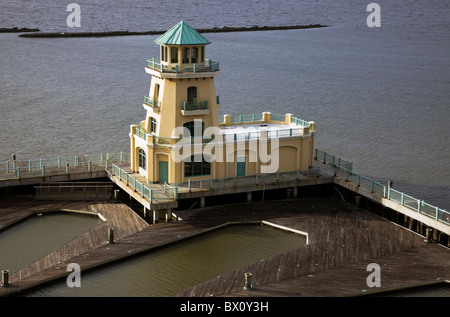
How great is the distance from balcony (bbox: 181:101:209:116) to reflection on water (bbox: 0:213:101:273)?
8.40 meters

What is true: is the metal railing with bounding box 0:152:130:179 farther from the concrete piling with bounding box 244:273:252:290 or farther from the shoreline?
the shoreline

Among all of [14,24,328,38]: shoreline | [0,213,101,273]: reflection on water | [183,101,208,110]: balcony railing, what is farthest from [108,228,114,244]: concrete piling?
[14,24,328,38]: shoreline

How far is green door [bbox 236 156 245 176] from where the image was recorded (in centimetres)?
4594

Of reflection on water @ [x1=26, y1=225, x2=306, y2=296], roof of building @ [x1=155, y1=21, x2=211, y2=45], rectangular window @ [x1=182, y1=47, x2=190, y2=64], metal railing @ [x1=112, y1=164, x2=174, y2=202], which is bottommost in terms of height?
reflection on water @ [x1=26, y1=225, x2=306, y2=296]

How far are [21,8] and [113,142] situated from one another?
11541 centimetres

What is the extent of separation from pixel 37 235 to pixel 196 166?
10.3m

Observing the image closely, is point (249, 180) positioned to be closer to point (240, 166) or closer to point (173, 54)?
point (240, 166)

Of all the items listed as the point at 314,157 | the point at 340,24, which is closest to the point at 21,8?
the point at 340,24

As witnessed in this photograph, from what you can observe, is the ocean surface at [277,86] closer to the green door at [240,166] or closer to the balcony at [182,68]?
the green door at [240,166]

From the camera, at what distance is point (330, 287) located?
111 feet

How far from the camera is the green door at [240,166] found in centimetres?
4594

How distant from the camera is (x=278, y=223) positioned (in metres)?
42.5

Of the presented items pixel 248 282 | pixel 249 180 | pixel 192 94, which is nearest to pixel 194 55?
pixel 192 94

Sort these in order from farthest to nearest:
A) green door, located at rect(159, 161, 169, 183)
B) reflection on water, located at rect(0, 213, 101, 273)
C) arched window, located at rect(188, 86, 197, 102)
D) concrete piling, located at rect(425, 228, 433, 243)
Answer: arched window, located at rect(188, 86, 197, 102), green door, located at rect(159, 161, 169, 183), concrete piling, located at rect(425, 228, 433, 243), reflection on water, located at rect(0, 213, 101, 273)
